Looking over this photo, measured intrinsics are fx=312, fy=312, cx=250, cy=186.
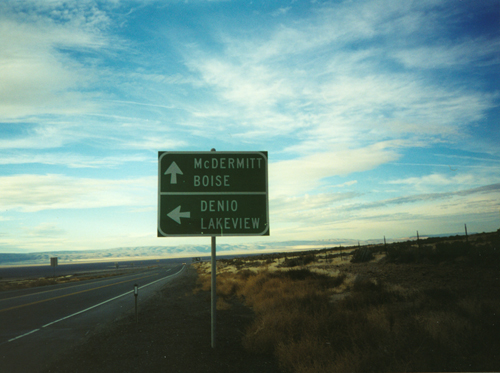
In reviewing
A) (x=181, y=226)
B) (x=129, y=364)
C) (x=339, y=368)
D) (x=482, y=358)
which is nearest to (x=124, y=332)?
(x=129, y=364)

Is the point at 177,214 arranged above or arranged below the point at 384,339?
above

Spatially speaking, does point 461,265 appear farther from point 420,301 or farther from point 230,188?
point 230,188

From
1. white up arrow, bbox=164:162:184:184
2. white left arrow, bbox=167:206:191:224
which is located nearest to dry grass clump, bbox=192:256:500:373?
white left arrow, bbox=167:206:191:224

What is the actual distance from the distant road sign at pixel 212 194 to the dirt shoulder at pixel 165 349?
2975mm

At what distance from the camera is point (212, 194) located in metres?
8.36

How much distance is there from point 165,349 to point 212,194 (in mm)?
4334

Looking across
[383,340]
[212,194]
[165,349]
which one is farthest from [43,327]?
[383,340]

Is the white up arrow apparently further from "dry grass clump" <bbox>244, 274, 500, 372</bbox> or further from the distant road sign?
"dry grass clump" <bbox>244, 274, 500, 372</bbox>

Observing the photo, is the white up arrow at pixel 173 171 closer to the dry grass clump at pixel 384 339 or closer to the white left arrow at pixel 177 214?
the white left arrow at pixel 177 214

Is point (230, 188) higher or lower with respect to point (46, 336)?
higher

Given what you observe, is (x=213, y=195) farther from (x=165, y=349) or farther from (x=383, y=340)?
(x=383, y=340)

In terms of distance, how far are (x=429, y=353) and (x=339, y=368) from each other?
1.97 m

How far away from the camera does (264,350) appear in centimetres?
781

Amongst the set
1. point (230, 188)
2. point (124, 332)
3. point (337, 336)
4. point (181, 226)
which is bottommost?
point (124, 332)
